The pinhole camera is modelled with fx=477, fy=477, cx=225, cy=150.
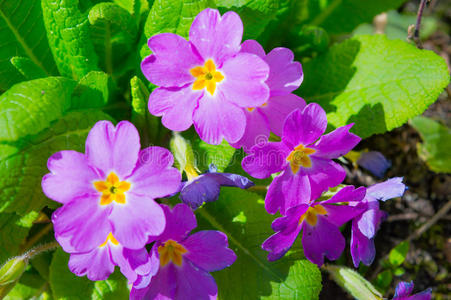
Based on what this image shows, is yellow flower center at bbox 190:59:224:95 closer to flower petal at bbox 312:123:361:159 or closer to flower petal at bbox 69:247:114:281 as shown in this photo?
flower petal at bbox 312:123:361:159

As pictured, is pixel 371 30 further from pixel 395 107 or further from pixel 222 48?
pixel 222 48

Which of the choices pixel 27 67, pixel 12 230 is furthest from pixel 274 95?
pixel 12 230

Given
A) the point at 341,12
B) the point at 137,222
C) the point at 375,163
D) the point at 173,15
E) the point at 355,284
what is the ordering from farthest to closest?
the point at 341,12
the point at 375,163
the point at 355,284
the point at 173,15
the point at 137,222

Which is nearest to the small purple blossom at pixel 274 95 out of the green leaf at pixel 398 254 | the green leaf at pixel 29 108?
the green leaf at pixel 29 108

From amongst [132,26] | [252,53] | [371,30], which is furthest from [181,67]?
[371,30]

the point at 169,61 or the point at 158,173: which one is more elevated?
the point at 169,61

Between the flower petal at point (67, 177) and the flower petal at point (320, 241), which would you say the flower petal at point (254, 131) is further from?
the flower petal at point (67, 177)

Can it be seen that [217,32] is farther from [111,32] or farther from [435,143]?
[435,143]
